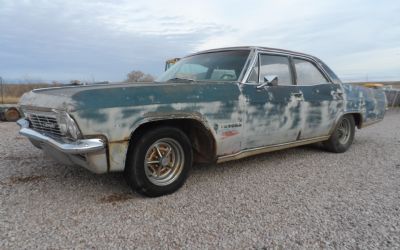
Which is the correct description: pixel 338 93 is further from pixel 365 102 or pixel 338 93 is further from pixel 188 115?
pixel 188 115

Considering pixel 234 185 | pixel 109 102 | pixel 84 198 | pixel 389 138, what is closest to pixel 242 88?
pixel 234 185

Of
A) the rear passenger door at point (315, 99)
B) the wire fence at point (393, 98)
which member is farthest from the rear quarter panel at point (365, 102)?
the wire fence at point (393, 98)

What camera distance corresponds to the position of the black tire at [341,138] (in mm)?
5398

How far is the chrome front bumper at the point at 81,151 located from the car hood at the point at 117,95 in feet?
0.98

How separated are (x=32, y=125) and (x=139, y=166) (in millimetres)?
1367

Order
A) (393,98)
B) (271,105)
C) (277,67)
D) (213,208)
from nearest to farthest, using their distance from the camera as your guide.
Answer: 1. (213,208)
2. (271,105)
3. (277,67)
4. (393,98)

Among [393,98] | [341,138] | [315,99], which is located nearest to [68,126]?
[315,99]

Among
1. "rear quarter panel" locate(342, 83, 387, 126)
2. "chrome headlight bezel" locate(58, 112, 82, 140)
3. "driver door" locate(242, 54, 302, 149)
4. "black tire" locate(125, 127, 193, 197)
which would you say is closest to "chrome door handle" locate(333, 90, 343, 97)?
"rear quarter panel" locate(342, 83, 387, 126)

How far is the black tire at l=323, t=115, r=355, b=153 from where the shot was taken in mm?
5398

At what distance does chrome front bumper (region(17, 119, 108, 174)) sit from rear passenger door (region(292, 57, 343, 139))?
2.89 metres

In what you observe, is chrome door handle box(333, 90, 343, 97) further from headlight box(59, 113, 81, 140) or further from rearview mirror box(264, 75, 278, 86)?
headlight box(59, 113, 81, 140)

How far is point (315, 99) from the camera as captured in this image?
473 centimetres

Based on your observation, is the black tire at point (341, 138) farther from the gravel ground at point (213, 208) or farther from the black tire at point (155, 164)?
the black tire at point (155, 164)

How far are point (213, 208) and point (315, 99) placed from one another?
261 centimetres
